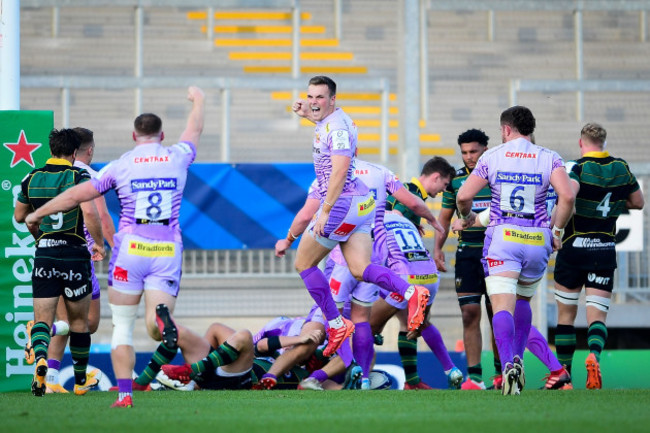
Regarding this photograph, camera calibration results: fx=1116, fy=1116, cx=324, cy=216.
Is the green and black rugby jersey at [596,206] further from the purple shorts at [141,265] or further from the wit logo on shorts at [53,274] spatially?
the wit logo on shorts at [53,274]

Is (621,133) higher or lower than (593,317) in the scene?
higher

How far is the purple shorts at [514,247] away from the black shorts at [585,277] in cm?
145

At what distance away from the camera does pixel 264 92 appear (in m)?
22.8

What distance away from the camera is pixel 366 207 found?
27.9 ft

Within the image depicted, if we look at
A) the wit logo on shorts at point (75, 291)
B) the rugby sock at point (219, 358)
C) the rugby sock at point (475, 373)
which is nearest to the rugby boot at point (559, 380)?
the rugby sock at point (475, 373)

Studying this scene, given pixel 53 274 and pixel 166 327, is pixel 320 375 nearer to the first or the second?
pixel 53 274

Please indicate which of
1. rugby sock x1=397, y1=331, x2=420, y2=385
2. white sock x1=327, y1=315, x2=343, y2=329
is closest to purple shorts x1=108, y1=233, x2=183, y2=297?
white sock x1=327, y1=315, x2=343, y2=329

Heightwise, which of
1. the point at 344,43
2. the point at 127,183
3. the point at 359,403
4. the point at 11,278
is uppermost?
the point at 344,43

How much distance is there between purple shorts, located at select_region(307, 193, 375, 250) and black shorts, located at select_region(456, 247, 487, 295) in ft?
6.23

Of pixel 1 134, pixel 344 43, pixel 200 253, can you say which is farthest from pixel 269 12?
pixel 1 134

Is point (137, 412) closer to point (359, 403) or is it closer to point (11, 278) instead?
point (359, 403)

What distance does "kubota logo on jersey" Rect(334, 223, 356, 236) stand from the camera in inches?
330

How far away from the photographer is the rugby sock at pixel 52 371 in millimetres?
9383

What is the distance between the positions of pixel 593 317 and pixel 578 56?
6.70 meters
